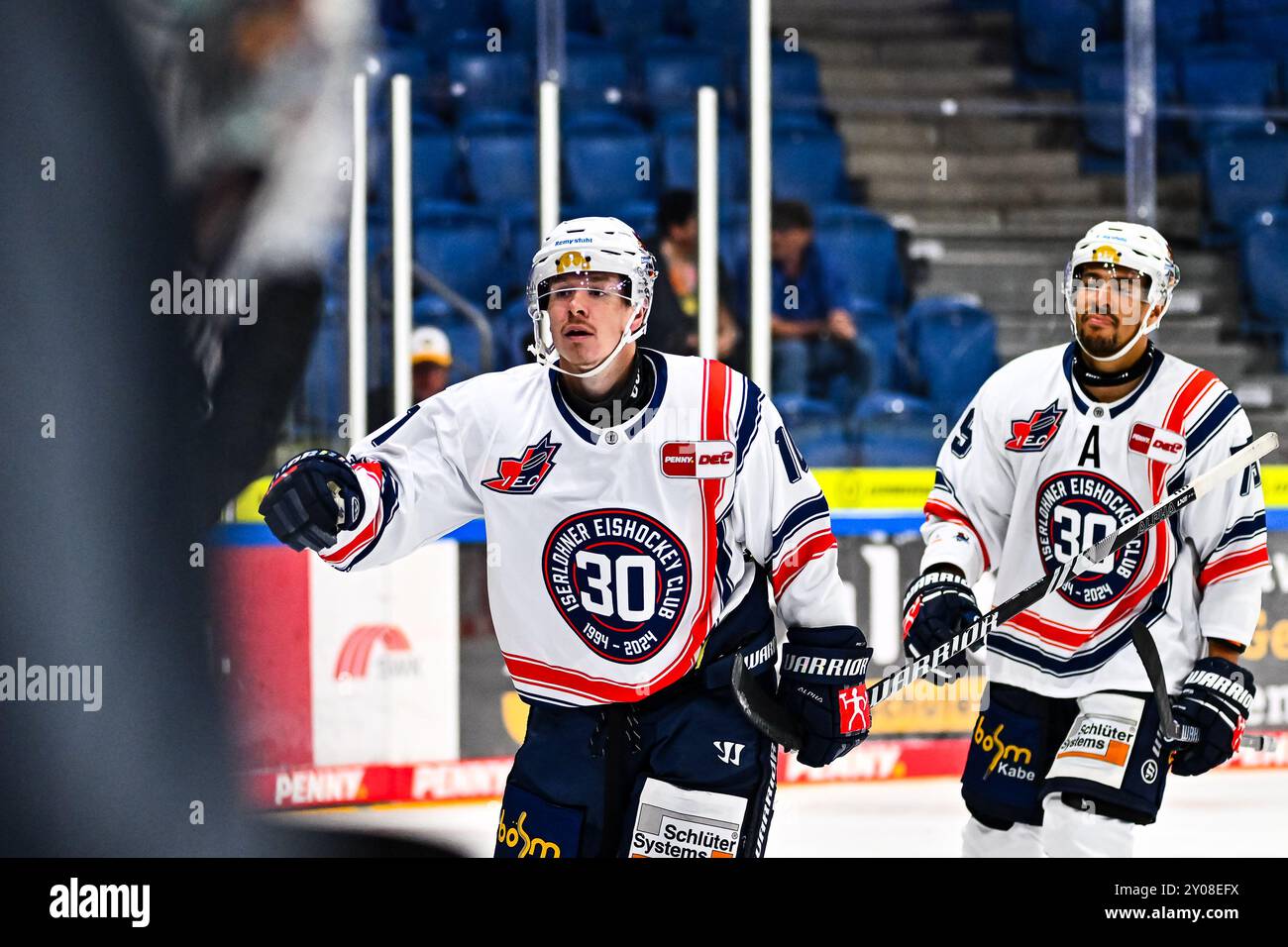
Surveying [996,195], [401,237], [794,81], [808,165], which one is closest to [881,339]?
[808,165]

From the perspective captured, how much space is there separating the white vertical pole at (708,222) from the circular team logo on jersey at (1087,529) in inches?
58.5

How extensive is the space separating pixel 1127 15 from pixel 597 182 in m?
1.53

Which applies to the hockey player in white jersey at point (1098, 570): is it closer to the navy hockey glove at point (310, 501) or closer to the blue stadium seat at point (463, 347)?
the navy hockey glove at point (310, 501)

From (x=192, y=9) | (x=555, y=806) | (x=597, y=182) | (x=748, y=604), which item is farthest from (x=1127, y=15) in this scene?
(x=555, y=806)

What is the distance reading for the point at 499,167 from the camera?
4.88m

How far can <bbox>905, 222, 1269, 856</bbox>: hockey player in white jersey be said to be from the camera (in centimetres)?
315

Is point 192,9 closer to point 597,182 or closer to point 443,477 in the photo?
point 597,182

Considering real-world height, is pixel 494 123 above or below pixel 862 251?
above

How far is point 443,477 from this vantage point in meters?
2.80

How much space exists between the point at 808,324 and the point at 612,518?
236cm

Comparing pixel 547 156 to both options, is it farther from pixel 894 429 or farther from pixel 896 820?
pixel 896 820

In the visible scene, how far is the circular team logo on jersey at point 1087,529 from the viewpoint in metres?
3.25

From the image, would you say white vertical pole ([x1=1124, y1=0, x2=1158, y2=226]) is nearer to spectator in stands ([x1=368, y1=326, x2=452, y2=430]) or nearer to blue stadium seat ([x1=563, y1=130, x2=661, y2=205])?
blue stadium seat ([x1=563, y1=130, x2=661, y2=205])

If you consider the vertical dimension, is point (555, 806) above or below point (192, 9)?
below
